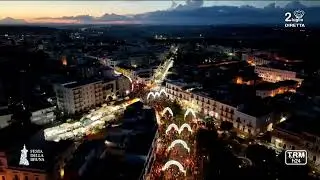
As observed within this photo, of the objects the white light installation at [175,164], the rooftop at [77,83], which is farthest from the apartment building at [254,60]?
the white light installation at [175,164]

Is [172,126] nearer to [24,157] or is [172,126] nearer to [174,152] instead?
[174,152]

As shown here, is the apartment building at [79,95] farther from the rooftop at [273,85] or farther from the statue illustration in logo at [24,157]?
the rooftop at [273,85]

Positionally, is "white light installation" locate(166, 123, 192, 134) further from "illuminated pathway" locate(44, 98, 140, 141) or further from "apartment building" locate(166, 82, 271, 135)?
"illuminated pathway" locate(44, 98, 140, 141)

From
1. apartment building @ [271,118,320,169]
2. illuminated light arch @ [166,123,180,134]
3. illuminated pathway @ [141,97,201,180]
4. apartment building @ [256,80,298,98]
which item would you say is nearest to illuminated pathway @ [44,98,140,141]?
illuminated pathway @ [141,97,201,180]

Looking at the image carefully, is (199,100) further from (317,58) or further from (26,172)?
(317,58)

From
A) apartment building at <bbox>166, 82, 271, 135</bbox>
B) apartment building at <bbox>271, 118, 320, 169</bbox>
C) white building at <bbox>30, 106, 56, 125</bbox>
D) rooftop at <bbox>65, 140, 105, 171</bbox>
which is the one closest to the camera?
rooftop at <bbox>65, 140, 105, 171</bbox>

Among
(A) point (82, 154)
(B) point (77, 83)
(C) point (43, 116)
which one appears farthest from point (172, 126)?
(B) point (77, 83)

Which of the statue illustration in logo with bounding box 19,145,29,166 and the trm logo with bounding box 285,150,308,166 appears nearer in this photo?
the trm logo with bounding box 285,150,308,166
